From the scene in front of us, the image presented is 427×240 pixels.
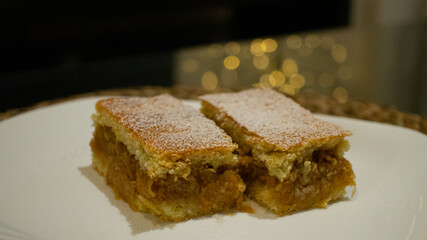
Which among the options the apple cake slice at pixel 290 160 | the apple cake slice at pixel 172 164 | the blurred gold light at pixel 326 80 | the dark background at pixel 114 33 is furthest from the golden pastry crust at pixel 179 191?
the blurred gold light at pixel 326 80

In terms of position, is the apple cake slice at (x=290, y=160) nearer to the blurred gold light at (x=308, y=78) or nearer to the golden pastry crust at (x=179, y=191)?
the golden pastry crust at (x=179, y=191)

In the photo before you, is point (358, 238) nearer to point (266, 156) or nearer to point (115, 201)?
point (266, 156)

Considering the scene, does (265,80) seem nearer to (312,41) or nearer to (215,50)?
(215,50)

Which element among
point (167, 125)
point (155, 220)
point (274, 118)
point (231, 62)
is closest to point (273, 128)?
point (274, 118)

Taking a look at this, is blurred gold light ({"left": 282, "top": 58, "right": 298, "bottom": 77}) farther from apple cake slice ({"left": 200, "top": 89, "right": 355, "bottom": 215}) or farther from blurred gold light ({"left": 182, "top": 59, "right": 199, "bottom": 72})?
apple cake slice ({"left": 200, "top": 89, "right": 355, "bottom": 215})

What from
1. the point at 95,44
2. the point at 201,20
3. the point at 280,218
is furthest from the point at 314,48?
the point at 280,218
